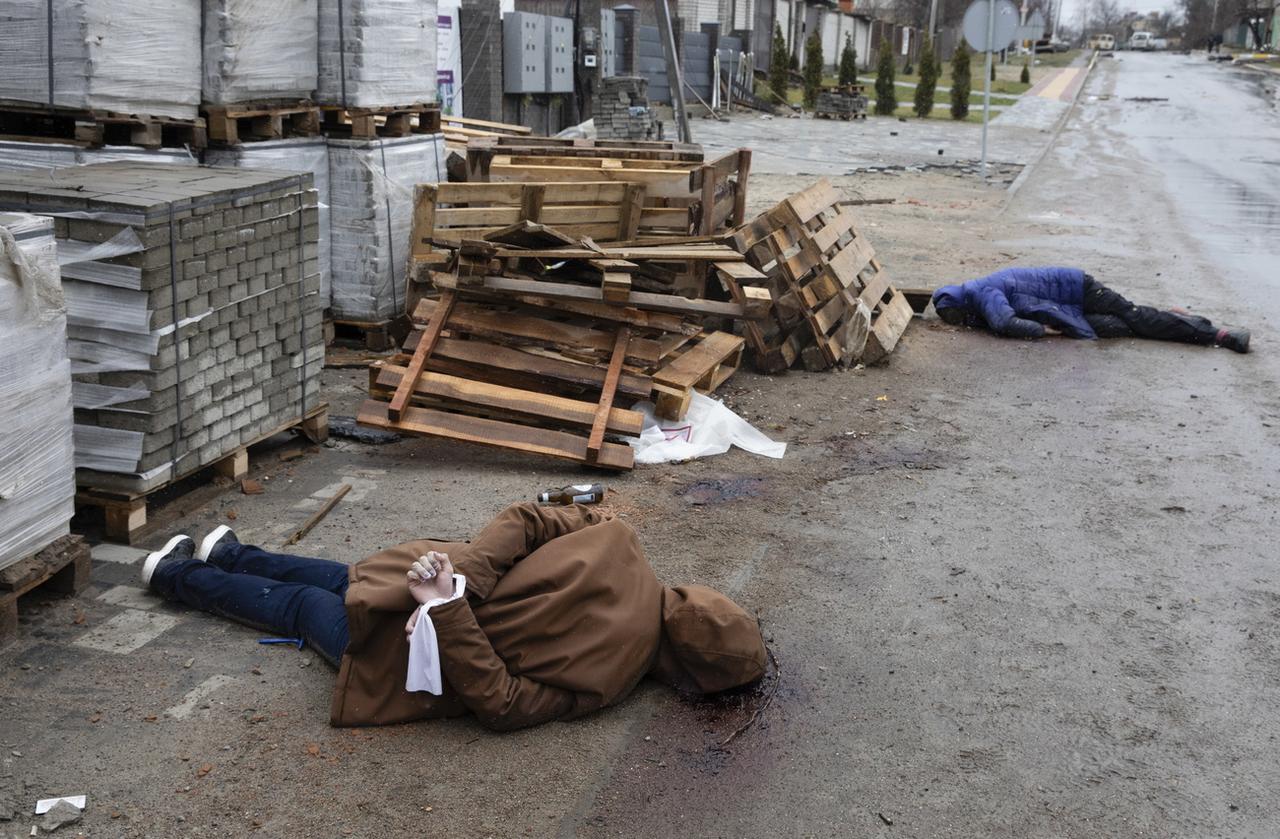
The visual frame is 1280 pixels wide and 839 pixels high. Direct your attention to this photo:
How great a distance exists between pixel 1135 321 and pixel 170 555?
8321mm

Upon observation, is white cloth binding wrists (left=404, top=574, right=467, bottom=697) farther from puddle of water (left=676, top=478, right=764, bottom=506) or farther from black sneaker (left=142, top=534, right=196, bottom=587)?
puddle of water (left=676, top=478, right=764, bottom=506)

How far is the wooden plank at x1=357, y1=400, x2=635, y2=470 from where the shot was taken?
272 inches

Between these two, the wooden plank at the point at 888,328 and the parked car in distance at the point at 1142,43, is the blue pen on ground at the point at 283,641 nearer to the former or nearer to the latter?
the wooden plank at the point at 888,328

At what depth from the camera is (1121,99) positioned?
45750mm

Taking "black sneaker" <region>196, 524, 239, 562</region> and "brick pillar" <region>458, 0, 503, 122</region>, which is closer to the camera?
"black sneaker" <region>196, 524, 239, 562</region>

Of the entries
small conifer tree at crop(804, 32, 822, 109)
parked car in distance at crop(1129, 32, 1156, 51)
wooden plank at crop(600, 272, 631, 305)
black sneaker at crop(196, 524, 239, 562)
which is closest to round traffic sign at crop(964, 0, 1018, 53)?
wooden plank at crop(600, 272, 631, 305)

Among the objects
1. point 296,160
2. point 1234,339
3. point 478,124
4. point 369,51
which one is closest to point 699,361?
point 296,160

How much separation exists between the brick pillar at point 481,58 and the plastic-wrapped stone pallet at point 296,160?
35.7ft

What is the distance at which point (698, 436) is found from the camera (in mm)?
7441

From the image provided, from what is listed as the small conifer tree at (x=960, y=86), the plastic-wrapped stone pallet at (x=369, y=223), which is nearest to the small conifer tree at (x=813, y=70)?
the small conifer tree at (x=960, y=86)

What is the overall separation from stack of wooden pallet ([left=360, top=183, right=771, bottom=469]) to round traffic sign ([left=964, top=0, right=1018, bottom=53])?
43.6 ft

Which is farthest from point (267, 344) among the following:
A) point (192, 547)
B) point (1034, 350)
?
point (1034, 350)

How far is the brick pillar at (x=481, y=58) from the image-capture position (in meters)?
18.5

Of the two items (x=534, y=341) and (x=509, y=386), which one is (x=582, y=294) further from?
(x=509, y=386)
